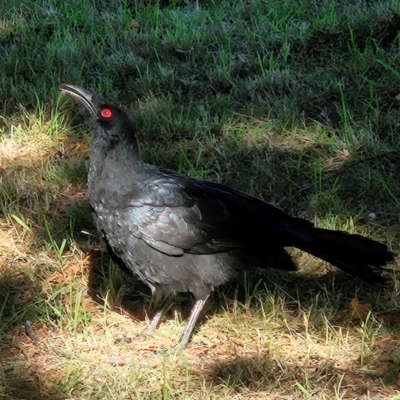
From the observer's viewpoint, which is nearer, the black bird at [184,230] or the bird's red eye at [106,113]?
the black bird at [184,230]

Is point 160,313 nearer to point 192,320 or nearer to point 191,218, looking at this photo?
point 192,320

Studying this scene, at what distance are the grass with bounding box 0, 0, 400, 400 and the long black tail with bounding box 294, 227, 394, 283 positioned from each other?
21 centimetres

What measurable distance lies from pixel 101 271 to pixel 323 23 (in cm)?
294

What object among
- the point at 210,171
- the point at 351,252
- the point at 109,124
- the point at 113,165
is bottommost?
the point at 210,171

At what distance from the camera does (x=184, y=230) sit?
4.09 m

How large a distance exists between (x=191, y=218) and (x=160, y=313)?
0.53 metres

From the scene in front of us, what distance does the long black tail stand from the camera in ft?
13.7

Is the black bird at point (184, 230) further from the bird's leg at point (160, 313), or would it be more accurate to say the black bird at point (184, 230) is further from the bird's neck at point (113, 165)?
the bird's leg at point (160, 313)

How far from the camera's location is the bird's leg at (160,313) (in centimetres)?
427

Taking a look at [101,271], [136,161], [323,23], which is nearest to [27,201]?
[101,271]

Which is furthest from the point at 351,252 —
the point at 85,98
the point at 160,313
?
the point at 85,98

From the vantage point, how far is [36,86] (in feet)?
19.9

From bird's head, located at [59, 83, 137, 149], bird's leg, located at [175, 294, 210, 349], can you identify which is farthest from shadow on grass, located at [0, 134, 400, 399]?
bird's head, located at [59, 83, 137, 149]

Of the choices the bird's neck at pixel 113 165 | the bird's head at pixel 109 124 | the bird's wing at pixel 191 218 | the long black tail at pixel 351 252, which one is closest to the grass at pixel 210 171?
the long black tail at pixel 351 252
